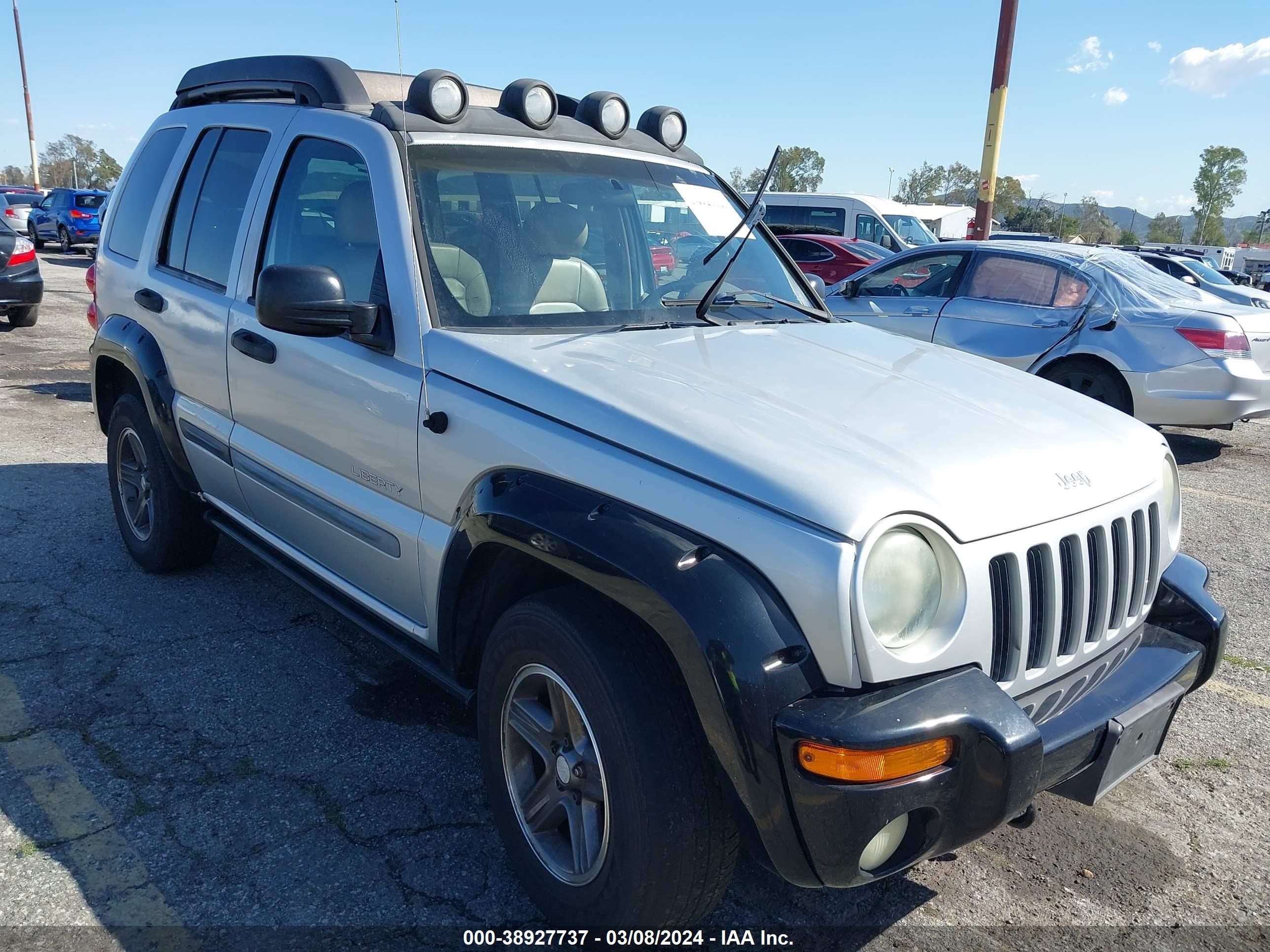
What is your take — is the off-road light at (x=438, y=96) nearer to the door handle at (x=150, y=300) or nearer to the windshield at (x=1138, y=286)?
the door handle at (x=150, y=300)

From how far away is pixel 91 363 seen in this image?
15.2 feet

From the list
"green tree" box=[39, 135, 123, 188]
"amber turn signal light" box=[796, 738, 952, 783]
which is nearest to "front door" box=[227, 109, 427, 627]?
"amber turn signal light" box=[796, 738, 952, 783]

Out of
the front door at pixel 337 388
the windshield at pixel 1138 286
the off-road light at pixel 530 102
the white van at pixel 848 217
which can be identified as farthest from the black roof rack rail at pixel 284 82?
the white van at pixel 848 217

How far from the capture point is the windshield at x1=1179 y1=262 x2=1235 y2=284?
1577 centimetres

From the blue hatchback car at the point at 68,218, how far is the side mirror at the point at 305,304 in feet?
86.7

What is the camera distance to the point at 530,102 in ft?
10.8

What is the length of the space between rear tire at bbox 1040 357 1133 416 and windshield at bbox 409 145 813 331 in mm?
5110

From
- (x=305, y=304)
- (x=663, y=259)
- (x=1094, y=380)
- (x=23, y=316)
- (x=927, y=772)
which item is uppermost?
(x=663, y=259)

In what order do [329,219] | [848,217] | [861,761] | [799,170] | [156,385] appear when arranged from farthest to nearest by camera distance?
[799,170] → [848,217] → [156,385] → [329,219] → [861,761]

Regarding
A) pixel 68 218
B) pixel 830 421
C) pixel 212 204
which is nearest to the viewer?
pixel 830 421

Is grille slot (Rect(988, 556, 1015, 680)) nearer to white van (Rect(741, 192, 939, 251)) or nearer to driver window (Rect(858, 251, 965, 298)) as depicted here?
driver window (Rect(858, 251, 965, 298))

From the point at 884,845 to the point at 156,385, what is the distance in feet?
11.3

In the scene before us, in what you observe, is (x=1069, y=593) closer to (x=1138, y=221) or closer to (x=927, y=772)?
(x=927, y=772)

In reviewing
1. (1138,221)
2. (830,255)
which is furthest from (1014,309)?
(1138,221)
